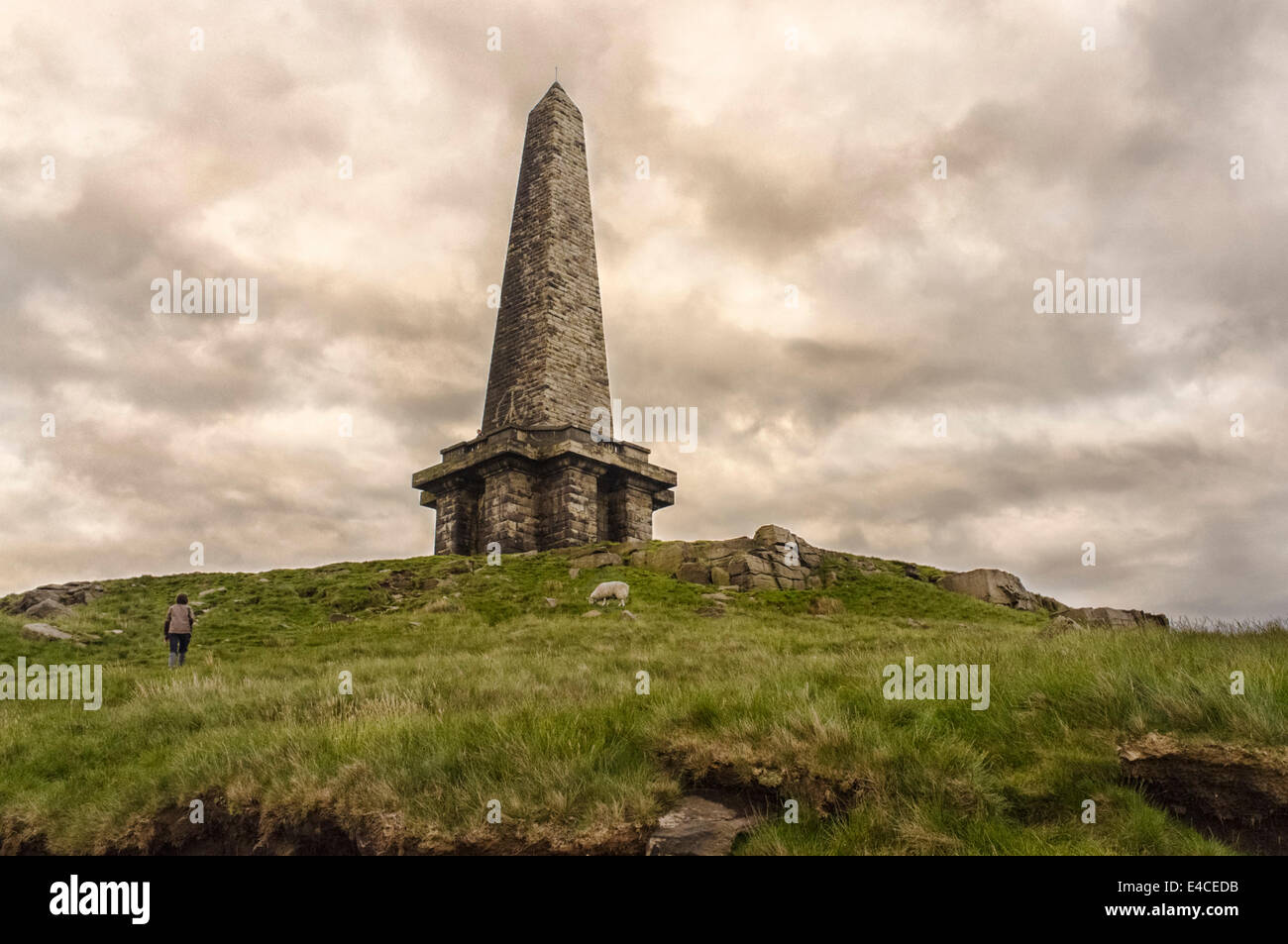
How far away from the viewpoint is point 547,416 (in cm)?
3206

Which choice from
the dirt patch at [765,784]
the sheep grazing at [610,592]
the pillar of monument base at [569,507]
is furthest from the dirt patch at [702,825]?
the pillar of monument base at [569,507]

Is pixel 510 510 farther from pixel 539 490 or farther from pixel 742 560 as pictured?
pixel 742 560

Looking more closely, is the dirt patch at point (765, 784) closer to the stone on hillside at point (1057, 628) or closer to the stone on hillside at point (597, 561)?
the stone on hillside at point (1057, 628)

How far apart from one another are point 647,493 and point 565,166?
14.3m

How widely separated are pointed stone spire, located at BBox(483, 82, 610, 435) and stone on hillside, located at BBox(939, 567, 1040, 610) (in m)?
14.5

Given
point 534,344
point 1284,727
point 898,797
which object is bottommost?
point 898,797

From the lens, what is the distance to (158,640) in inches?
780

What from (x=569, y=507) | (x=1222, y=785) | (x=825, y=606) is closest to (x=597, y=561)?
(x=569, y=507)

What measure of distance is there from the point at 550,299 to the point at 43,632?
20.3m

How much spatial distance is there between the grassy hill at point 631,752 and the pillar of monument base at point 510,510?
60.4ft

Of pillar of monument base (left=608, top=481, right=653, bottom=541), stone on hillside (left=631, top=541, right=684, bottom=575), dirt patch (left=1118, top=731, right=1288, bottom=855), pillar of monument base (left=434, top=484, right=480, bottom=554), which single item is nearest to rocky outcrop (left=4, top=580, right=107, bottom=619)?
pillar of monument base (left=434, top=484, right=480, bottom=554)
